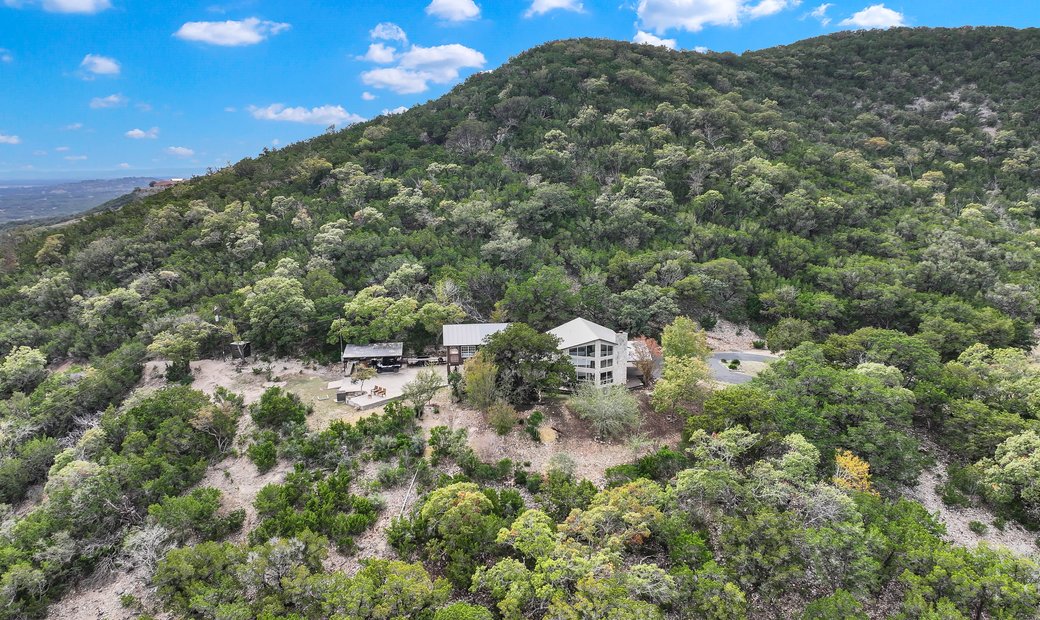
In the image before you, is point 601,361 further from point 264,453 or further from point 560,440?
point 264,453

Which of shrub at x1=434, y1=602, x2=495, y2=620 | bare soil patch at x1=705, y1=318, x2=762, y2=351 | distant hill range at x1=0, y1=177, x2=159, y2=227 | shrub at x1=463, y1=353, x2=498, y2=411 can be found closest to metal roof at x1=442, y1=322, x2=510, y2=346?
shrub at x1=463, y1=353, x2=498, y2=411

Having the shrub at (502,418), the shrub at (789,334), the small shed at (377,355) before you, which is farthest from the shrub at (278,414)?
the shrub at (789,334)

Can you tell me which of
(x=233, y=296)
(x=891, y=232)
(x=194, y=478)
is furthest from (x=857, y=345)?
(x=233, y=296)

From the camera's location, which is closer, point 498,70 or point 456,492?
point 456,492

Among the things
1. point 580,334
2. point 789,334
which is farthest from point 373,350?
point 789,334

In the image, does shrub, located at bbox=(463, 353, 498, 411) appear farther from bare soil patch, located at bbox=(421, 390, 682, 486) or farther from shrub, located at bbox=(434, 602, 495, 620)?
shrub, located at bbox=(434, 602, 495, 620)

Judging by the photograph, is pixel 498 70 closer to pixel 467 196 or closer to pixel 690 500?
pixel 467 196
